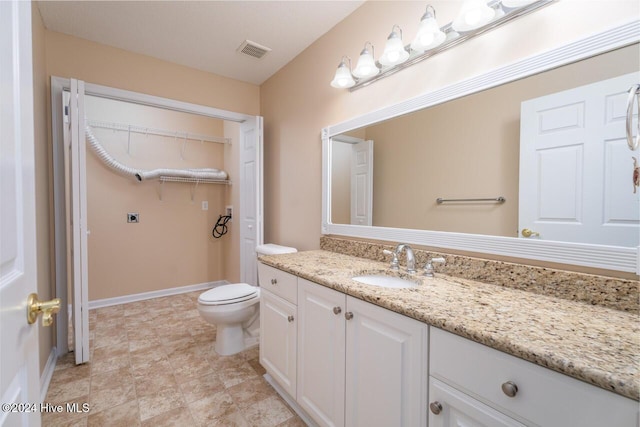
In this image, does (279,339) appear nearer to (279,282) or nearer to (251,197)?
(279,282)

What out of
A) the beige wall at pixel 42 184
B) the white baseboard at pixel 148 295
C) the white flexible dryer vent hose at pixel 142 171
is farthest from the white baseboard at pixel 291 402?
the white flexible dryer vent hose at pixel 142 171

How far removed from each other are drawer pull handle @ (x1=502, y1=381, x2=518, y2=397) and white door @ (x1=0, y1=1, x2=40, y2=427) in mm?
1030

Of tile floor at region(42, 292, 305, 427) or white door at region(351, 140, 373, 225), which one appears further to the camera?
white door at region(351, 140, 373, 225)

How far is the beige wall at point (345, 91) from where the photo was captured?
108cm

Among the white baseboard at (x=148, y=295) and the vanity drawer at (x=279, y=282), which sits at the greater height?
the vanity drawer at (x=279, y=282)

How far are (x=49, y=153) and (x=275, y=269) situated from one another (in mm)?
1934

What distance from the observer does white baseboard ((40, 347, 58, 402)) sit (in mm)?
1711

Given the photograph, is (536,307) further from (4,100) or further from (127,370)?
(127,370)

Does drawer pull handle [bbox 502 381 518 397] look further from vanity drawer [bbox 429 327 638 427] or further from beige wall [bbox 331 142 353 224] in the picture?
beige wall [bbox 331 142 353 224]

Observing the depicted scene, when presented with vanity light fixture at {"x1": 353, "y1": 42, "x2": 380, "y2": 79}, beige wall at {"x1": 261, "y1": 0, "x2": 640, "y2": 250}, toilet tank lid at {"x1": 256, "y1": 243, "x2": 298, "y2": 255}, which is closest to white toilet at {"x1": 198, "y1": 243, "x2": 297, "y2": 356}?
toilet tank lid at {"x1": 256, "y1": 243, "x2": 298, "y2": 255}

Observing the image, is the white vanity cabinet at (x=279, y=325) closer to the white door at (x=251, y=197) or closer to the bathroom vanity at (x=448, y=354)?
the bathroom vanity at (x=448, y=354)

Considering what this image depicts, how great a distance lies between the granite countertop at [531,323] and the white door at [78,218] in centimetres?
180

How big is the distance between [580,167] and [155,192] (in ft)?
12.7

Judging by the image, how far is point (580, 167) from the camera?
1.01m
